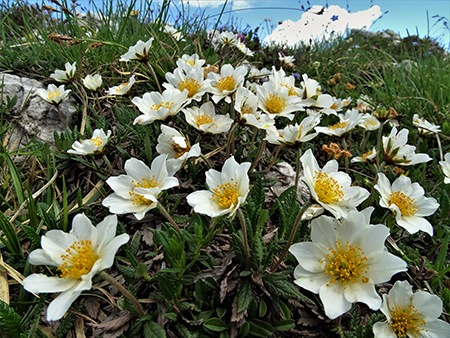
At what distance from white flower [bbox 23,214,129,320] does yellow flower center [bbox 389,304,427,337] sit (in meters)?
1.43

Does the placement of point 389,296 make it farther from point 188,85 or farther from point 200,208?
point 188,85

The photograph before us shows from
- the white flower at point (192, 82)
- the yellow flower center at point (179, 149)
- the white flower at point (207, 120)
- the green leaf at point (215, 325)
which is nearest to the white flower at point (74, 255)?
the green leaf at point (215, 325)

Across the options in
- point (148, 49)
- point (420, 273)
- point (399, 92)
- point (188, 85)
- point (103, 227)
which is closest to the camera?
point (103, 227)

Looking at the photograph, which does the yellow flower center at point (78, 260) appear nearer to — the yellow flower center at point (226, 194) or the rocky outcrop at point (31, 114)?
the yellow flower center at point (226, 194)

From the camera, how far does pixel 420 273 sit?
183 cm

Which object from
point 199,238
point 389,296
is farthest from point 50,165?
point 389,296

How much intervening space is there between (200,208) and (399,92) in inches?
179

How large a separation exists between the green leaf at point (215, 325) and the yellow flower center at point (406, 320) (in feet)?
2.85

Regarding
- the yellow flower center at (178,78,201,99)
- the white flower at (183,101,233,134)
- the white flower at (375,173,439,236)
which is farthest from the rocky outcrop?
the white flower at (375,173,439,236)

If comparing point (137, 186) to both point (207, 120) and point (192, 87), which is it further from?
point (192, 87)

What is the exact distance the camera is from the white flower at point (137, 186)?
1516 mm

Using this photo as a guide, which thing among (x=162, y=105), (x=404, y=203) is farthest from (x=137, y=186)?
(x=404, y=203)

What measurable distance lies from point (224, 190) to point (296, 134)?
65 centimetres

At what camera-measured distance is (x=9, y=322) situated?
4.53 ft
